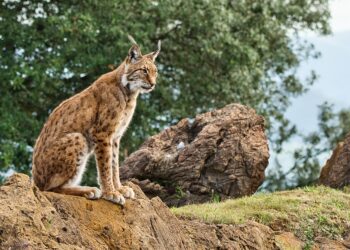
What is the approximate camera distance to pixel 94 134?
1210 cm

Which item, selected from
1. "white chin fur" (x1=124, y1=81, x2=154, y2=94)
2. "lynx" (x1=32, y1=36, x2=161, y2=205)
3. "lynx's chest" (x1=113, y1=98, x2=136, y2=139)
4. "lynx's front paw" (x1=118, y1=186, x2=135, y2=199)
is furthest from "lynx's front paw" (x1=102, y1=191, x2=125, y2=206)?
"white chin fur" (x1=124, y1=81, x2=154, y2=94)

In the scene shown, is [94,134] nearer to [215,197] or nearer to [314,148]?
[215,197]

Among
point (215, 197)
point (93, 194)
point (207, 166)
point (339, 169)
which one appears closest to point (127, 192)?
point (93, 194)

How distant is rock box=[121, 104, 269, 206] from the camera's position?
688 inches

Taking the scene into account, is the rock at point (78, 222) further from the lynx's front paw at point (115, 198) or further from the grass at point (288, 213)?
the grass at point (288, 213)

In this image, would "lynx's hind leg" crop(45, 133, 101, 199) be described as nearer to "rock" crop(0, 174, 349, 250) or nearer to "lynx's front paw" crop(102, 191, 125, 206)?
"lynx's front paw" crop(102, 191, 125, 206)

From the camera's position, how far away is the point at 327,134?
38406 mm

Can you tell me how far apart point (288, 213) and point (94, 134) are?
4.25 meters

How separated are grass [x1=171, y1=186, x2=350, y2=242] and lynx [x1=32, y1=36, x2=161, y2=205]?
239 centimetres

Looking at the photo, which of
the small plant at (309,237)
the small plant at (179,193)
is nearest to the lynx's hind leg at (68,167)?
the small plant at (309,237)

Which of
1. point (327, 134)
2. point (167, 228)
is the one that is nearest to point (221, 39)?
point (327, 134)

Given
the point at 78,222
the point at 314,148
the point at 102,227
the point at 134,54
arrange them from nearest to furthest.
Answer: the point at 78,222 < the point at 102,227 < the point at 134,54 < the point at 314,148

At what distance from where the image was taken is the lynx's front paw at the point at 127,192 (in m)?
12.1

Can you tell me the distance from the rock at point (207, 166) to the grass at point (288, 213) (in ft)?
4.59
